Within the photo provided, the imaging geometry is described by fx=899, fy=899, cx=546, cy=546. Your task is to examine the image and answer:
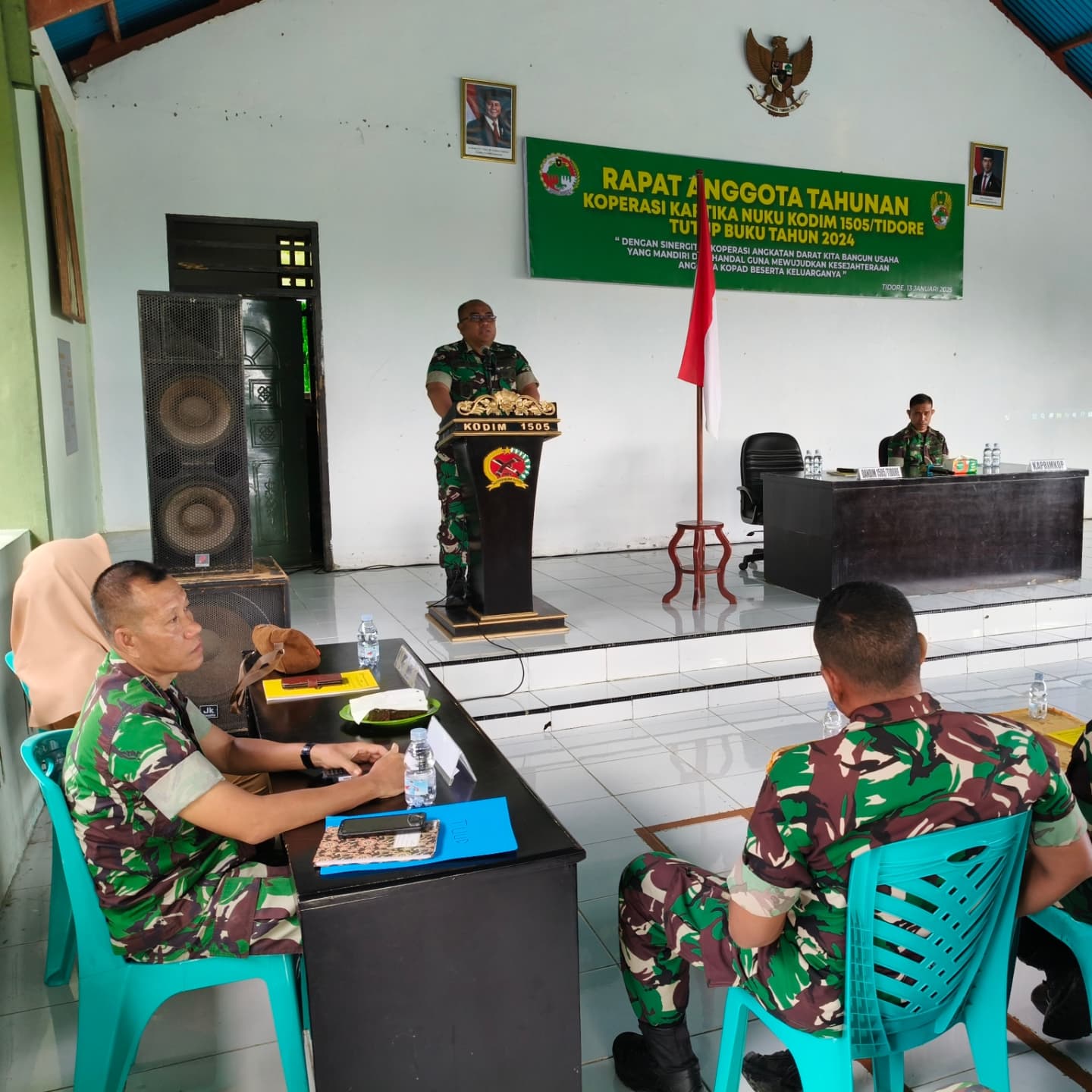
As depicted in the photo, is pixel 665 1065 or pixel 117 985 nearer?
pixel 117 985

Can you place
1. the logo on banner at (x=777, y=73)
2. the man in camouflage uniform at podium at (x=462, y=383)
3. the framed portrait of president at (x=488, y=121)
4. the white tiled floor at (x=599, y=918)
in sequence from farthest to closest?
1. the logo on banner at (x=777, y=73)
2. the framed portrait of president at (x=488, y=121)
3. the man in camouflage uniform at podium at (x=462, y=383)
4. the white tiled floor at (x=599, y=918)

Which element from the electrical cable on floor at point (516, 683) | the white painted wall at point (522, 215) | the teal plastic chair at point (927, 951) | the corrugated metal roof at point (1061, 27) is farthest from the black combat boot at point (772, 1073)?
the corrugated metal roof at point (1061, 27)

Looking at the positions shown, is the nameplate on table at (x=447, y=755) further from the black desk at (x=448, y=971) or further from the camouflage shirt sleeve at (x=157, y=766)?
the camouflage shirt sleeve at (x=157, y=766)

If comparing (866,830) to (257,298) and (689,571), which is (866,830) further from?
(257,298)

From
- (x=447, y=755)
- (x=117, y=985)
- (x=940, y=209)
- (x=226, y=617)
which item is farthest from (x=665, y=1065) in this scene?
(x=940, y=209)

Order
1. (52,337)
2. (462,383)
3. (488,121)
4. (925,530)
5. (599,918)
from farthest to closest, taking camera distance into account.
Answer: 1. (488,121)
2. (925,530)
3. (462,383)
4. (52,337)
5. (599,918)

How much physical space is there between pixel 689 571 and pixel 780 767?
413 centimetres

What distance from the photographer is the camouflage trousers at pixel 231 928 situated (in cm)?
163

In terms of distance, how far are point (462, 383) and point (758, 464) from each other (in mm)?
2512

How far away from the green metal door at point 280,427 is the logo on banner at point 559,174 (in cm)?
205

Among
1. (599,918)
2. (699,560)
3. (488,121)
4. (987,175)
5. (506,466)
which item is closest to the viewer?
(599,918)

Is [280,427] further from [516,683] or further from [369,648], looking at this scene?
[369,648]

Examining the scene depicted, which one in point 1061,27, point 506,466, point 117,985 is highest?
point 1061,27

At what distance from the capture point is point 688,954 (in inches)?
63.9
